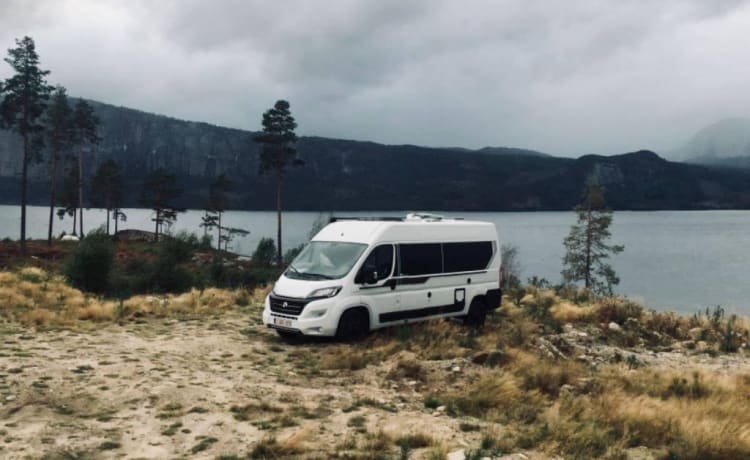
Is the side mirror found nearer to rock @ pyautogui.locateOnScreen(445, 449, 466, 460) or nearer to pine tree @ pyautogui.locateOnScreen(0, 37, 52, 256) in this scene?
rock @ pyautogui.locateOnScreen(445, 449, 466, 460)

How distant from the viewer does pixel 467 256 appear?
14.7 metres

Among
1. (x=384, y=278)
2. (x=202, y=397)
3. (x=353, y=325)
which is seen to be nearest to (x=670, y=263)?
(x=384, y=278)

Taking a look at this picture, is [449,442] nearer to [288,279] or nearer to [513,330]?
[288,279]

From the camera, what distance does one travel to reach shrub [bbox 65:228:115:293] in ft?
72.8

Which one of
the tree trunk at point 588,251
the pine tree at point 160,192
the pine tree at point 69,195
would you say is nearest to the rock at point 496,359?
the tree trunk at point 588,251

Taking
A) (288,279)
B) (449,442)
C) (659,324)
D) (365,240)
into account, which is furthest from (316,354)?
(659,324)

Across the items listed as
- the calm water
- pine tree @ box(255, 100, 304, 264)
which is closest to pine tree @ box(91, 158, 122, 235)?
the calm water

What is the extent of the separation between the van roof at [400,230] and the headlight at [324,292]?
1419 mm

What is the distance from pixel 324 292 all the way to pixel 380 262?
1.55 m

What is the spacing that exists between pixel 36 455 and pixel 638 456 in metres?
6.38

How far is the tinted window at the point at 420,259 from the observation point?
13203 millimetres

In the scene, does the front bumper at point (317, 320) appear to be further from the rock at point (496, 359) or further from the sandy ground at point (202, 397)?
the rock at point (496, 359)

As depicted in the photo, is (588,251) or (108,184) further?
(108,184)

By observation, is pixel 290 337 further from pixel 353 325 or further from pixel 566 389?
pixel 566 389
